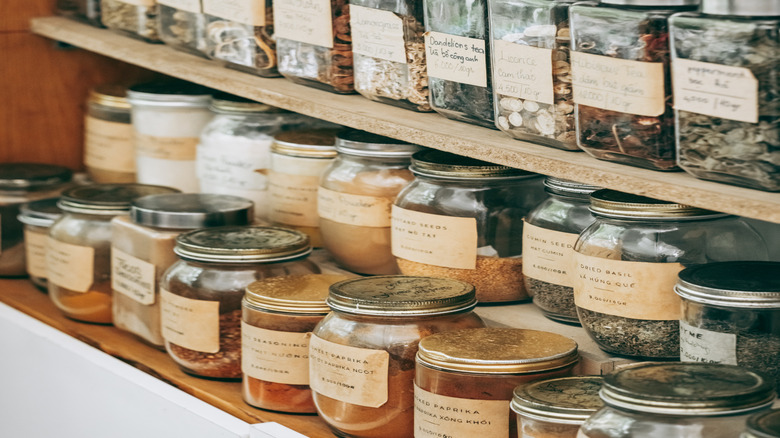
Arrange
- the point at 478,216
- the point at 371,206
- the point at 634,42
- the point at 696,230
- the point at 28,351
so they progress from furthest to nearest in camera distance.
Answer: the point at 28,351
the point at 371,206
the point at 478,216
the point at 696,230
the point at 634,42

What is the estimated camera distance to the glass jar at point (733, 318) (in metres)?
1.04

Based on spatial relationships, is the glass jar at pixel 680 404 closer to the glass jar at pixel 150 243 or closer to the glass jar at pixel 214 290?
the glass jar at pixel 214 290

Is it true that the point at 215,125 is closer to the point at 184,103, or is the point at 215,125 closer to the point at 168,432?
the point at 184,103

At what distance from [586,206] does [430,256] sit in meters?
0.21

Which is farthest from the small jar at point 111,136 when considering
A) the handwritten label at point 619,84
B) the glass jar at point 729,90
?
the glass jar at point 729,90

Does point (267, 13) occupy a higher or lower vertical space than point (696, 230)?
higher

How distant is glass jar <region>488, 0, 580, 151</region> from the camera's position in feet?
3.75

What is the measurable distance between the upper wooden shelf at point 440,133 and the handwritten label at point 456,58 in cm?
6

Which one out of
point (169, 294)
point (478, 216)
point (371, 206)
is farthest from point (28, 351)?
point (478, 216)

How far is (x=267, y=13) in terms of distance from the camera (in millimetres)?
1608

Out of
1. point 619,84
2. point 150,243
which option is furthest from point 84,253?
point 619,84

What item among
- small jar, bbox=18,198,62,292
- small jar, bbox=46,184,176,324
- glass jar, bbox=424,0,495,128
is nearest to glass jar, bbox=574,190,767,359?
glass jar, bbox=424,0,495,128

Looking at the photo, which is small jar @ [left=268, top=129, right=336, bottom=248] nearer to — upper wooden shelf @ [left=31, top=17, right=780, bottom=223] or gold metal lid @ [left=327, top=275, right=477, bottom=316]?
upper wooden shelf @ [left=31, top=17, right=780, bottom=223]

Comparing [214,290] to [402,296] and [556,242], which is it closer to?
[402,296]
